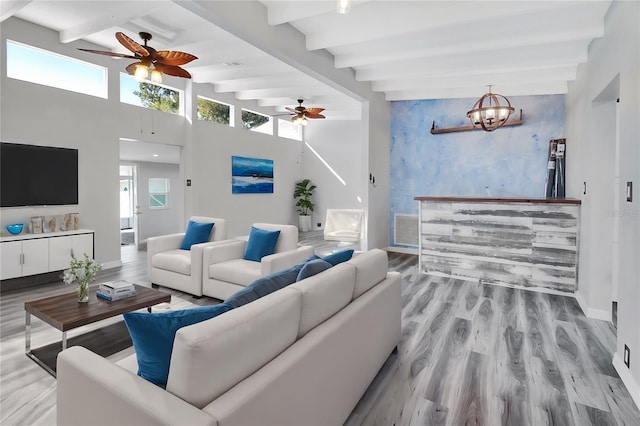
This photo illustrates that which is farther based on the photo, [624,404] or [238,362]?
[624,404]

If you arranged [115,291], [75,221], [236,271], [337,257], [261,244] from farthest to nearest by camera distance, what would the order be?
1. [75,221]
2. [261,244]
3. [236,271]
4. [115,291]
5. [337,257]

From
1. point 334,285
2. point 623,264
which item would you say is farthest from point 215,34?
point 623,264

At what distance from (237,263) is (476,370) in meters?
2.46

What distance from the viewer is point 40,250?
14.3 ft

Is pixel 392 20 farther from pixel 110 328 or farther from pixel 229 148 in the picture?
pixel 229 148

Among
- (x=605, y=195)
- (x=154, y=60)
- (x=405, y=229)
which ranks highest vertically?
(x=154, y=60)

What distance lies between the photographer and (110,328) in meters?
3.07

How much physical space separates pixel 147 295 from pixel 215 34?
338 cm

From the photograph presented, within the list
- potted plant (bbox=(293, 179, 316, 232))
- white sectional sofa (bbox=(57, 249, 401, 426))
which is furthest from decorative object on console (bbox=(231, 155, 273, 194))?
white sectional sofa (bbox=(57, 249, 401, 426))

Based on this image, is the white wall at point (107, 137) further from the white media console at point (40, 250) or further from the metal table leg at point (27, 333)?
the metal table leg at point (27, 333)

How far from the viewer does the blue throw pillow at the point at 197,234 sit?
14.2ft

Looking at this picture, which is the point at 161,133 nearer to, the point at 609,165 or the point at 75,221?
the point at 75,221

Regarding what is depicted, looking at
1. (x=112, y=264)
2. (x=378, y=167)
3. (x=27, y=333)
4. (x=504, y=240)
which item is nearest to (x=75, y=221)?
(x=112, y=264)

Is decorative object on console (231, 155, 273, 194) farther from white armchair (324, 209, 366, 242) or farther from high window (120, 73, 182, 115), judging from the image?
white armchair (324, 209, 366, 242)
